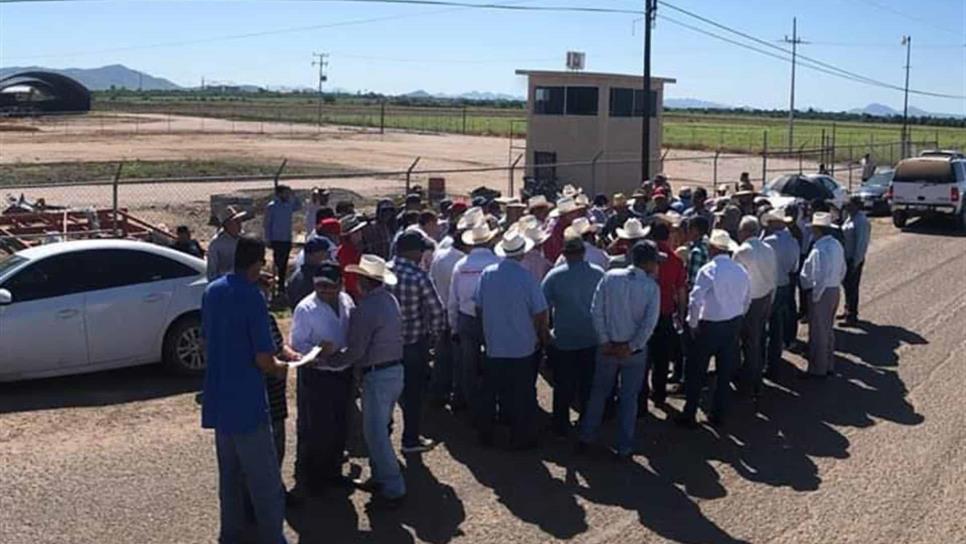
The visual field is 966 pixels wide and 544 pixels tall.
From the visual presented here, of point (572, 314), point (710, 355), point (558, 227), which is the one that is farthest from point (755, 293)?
point (572, 314)

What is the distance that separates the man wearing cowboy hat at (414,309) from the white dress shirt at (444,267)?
1.51 m

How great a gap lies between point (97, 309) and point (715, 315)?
595 cm

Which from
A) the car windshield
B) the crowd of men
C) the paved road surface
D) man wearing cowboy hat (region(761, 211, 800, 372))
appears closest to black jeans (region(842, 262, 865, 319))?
the crowd of men

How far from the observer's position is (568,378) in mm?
8969

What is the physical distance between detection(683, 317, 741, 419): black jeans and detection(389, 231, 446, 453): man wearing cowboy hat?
8.15 feet

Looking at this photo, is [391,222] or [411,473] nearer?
[411,473]

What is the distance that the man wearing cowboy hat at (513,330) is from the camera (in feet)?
27.3

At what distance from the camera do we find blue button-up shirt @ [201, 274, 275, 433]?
5.89 m

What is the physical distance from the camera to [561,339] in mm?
8828

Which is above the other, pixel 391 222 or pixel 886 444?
pixel 391 222

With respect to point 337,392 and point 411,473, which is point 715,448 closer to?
point 411,473

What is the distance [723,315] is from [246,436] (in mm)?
4799

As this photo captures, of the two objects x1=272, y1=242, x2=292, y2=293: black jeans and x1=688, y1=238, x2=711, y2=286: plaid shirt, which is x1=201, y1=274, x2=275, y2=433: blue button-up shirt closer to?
x1=688, y1=238, x2=711, y2=286: plaid shirt

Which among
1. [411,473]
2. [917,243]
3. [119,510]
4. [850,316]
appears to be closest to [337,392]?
[411,473]
